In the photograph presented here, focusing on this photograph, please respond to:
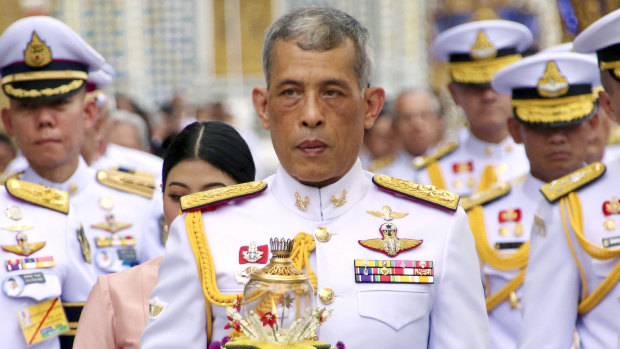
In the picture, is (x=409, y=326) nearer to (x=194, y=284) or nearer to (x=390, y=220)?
(x=390, y=220)

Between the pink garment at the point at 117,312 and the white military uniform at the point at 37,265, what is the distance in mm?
624

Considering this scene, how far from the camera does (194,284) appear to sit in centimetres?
312

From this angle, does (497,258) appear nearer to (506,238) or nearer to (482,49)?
(506,238)

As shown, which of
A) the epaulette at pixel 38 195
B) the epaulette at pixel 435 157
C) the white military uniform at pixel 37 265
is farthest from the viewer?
the epaulette at pixel 435 157

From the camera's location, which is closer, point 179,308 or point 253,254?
point 179,308

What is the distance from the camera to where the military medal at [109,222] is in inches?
224

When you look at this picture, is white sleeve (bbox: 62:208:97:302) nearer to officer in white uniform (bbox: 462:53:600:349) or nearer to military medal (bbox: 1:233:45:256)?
military medal (bbox: 1:233:45:256)

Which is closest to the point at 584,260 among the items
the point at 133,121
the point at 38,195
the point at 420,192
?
the point at 420,192

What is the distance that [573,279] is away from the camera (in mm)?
4078

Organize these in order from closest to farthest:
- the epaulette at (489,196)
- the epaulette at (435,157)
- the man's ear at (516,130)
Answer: the man's ear at (516,130), the epaulette at (489,196), the epaulette at (435,157)

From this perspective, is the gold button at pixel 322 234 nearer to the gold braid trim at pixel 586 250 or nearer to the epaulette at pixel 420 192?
the epaulette at pixel 420 192

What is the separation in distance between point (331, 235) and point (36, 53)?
261 centimetres

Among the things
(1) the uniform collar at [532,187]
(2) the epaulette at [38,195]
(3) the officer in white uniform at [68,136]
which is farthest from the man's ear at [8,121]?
(1) the uniform collar at [532,187]

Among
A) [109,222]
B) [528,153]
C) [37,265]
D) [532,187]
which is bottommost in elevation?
[109,222]
